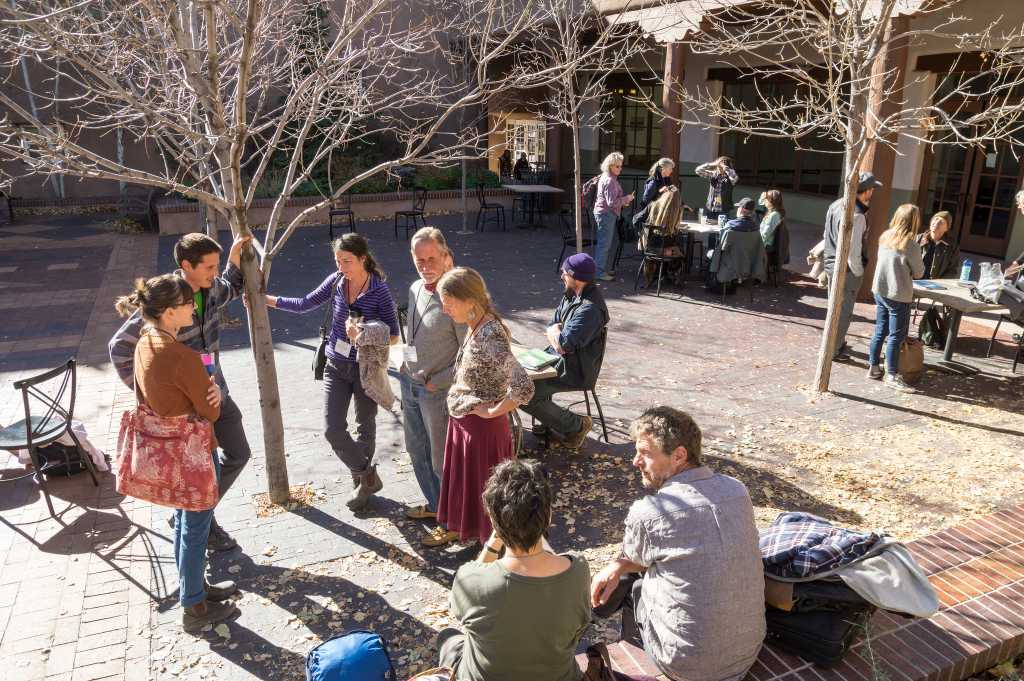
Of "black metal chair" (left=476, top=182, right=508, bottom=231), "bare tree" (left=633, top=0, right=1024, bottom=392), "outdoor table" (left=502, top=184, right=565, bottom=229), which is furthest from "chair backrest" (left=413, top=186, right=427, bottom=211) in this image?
"bare tree" (left=633, top=0, right=1024, bottom=392)

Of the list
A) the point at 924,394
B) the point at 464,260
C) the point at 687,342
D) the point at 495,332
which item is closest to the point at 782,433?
the point at 924,394

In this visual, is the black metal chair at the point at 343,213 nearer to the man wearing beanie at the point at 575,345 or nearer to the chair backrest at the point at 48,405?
the chair backrest at the point at 48,405

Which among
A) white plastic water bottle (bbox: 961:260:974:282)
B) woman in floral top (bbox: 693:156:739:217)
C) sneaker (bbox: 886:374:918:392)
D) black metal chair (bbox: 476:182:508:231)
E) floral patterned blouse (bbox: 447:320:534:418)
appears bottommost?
sneaker (bbox: 886:374:918:392)

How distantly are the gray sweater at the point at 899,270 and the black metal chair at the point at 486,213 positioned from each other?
9.50m

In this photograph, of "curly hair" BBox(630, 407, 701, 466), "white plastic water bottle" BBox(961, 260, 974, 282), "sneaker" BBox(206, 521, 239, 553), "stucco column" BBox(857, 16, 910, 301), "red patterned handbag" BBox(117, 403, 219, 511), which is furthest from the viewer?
"stucco column" BBox(857, 16, 910, 301)

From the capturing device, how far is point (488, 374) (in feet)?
12.5

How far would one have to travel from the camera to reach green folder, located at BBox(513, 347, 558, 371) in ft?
16.5

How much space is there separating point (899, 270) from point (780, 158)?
10.9 metres

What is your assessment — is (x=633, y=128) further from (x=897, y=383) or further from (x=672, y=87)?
(x=897, y=383)

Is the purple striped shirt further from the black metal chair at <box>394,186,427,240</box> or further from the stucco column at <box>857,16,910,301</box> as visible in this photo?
the black metal chair at <box>394,186,427,240</box>

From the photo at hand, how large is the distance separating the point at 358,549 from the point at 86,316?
22.4ft

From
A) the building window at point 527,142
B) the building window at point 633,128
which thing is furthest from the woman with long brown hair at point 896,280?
the building window at point 527,142

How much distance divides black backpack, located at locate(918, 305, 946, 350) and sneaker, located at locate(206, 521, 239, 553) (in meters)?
6.94

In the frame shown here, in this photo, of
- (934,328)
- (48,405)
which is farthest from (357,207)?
(48,405)
